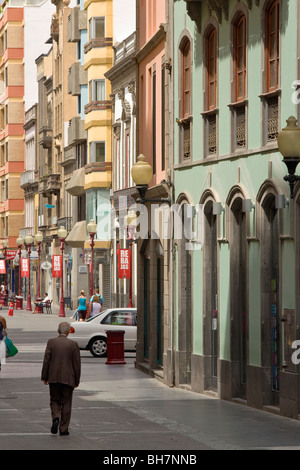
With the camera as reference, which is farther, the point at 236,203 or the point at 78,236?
the point at 78,236

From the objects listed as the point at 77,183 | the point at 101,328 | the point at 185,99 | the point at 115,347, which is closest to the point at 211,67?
the point at 185,99

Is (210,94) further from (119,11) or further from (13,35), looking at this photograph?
(13,35)

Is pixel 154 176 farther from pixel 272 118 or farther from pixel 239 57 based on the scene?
pixel 272 118

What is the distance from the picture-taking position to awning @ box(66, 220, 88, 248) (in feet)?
244

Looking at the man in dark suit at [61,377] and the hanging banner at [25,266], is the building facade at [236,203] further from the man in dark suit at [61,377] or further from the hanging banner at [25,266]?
the hanging banner at [25,266]

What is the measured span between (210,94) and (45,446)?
1104 cm

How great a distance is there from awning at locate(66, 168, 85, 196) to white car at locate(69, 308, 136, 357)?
117 ft

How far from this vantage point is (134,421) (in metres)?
20.5

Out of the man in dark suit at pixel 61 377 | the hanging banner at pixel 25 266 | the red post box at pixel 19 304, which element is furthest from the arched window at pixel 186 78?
the red post box at pixel 19 304

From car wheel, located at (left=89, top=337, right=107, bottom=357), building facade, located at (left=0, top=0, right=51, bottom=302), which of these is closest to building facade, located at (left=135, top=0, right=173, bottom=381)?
car wheel, located at (left=89, top=337, right=107, bottom=357)

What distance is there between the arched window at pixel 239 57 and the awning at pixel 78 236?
Answer: 50119mm

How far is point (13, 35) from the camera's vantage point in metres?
112

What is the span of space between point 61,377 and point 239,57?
8.33m
